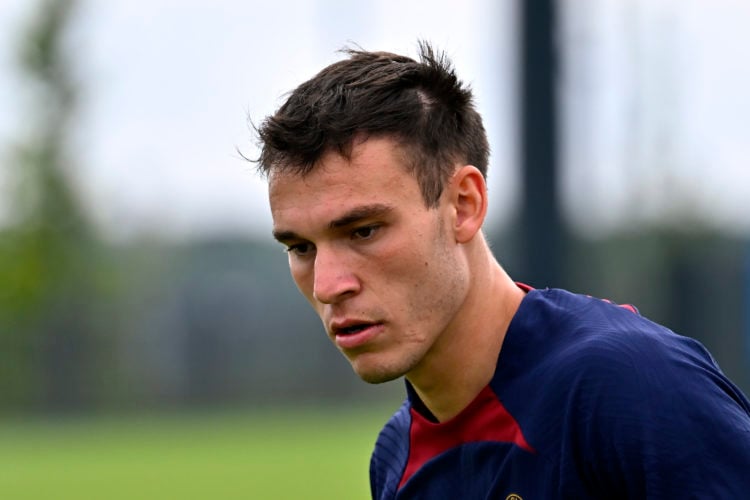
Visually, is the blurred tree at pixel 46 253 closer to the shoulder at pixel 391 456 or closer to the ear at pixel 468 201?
the shoulder at pixel 391 456

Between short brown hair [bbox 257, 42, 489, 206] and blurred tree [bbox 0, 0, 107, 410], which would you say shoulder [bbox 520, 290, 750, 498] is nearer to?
short brown hair [bbox 257, 42, 489, 206]

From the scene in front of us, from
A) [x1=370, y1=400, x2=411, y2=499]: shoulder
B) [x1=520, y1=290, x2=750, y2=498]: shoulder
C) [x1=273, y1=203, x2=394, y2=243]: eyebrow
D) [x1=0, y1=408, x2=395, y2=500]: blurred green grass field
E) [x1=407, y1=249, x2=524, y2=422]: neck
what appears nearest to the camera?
[x1=520, y1=290, x2=750, y2=498]: shoulder

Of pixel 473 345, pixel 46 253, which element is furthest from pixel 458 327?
pixel 46 253

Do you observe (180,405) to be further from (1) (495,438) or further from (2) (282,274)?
(1) (495,438)

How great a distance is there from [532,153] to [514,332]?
5533mm

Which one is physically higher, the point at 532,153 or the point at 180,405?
the point at 532,153

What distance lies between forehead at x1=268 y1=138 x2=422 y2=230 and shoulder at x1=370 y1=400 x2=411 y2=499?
0.81 m

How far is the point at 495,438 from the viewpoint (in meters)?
3.68

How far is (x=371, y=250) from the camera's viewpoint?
3598mm

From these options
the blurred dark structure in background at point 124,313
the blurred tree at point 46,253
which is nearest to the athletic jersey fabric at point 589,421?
the blurred dark structure in background at point 124,313

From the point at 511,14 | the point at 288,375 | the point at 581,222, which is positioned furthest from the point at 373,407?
the point at 511,14

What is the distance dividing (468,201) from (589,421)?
762 millimetres

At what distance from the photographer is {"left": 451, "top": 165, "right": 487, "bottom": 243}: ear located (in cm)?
374

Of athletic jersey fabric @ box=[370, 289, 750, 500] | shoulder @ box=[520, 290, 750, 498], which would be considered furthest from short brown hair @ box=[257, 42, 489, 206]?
shoulder @ box=[520, 290, 750, 498]
